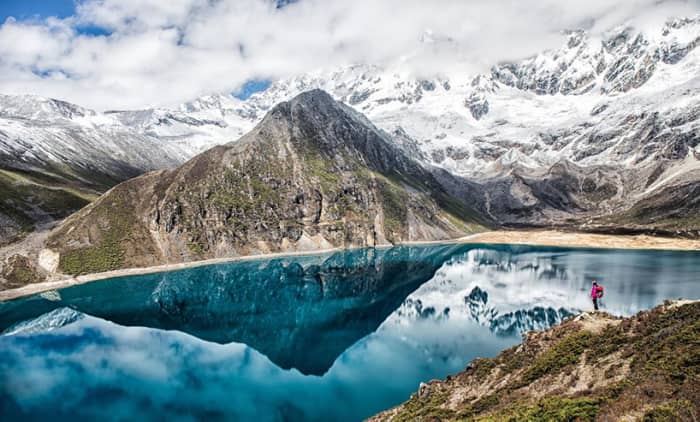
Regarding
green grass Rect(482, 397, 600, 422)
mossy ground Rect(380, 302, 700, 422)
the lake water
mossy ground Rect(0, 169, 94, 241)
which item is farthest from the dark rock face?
green grass Rect(482, 397, 600, 422)

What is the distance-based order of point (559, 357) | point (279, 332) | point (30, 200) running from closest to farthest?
1. point (559, 357)
2. point (279, 332)
3. point (30, 200)

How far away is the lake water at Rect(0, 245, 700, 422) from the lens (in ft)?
158

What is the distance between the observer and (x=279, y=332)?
7462 centimetres

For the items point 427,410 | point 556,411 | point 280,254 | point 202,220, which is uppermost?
point 202,220

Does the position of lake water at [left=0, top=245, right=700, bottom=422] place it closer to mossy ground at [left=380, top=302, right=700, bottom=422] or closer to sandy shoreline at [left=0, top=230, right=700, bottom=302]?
sandy shoreline at [left=0, top=230, right=700, bottom=302]

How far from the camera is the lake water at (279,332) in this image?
48.1 metres

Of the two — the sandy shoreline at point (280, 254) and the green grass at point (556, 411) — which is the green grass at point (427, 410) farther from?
the sandy shoreline at point (280, 254)

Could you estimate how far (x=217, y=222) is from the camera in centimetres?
16762

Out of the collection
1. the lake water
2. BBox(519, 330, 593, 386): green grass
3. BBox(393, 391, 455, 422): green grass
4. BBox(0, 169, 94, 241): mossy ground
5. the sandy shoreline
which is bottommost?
the lake water

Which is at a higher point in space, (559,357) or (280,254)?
(559,357)

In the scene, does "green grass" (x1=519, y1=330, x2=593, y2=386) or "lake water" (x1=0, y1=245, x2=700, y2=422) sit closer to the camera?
"green grass" (x1=519, y1=330, x2=593, y2=386)

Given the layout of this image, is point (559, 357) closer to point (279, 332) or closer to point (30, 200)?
point (279, 332)

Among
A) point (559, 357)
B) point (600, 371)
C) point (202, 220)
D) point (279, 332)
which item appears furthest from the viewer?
point (202, 220)

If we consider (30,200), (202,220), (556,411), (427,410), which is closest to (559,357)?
(556,411)
